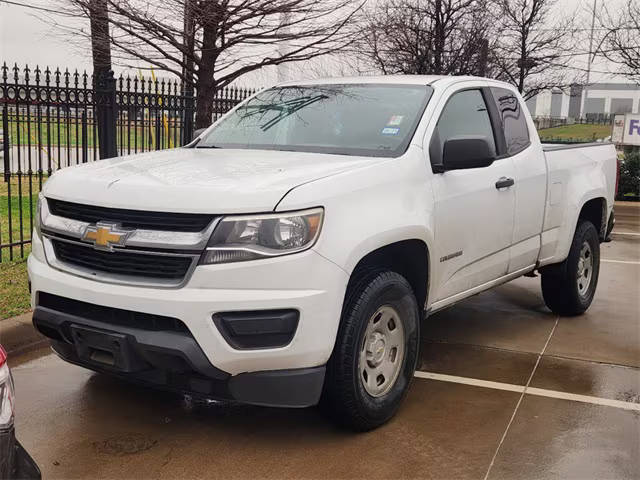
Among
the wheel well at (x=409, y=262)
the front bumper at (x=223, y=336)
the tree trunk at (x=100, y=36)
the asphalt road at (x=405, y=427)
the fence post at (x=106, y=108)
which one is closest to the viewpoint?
the front bumper at (x=223, y=336)

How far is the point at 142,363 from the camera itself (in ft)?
11.0

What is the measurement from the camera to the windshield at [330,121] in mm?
4379

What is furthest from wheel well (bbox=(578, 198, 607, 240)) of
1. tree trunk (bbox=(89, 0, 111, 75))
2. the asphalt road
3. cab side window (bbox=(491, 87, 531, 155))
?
tree trunk (bbox=(89, 0, 111, 75))

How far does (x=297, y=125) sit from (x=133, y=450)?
2292 mm

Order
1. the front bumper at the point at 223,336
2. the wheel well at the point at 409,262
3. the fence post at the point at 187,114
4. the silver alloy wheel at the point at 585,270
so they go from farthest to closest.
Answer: the fence post at the point at 187,114, the silver alloy wheel at the point at 585,270, the wheel well at the point at 409,262, the front bumper at the point at 223,336

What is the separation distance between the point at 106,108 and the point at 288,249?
559 centimetres

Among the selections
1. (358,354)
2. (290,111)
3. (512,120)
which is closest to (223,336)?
(358,354)

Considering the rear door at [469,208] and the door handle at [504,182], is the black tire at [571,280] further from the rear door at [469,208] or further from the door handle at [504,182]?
the door handle at [504,182]

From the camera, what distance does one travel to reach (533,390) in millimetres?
4613

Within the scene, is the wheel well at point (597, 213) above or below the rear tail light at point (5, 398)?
above

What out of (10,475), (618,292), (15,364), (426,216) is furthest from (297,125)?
(618,292)

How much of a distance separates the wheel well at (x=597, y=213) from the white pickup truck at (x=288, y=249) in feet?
5.83

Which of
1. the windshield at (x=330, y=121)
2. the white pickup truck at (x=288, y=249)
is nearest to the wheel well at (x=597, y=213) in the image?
the white pickup truck at (x=288, y=249)

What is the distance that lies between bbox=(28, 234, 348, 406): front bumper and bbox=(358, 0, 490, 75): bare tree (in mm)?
10592
